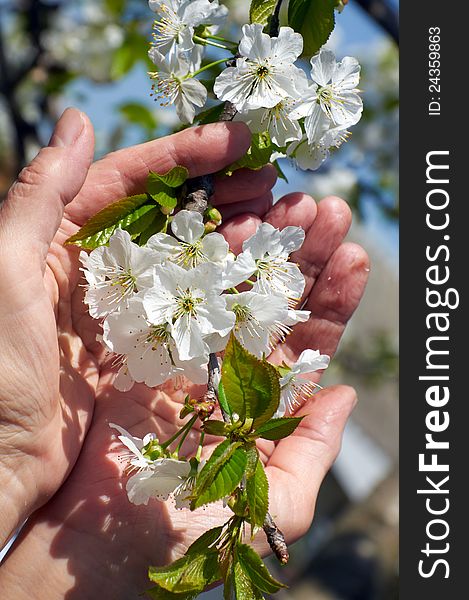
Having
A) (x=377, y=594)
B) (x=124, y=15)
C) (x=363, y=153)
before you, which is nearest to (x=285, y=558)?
(x=124, y=15)

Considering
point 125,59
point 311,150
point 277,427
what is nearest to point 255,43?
point 311,150

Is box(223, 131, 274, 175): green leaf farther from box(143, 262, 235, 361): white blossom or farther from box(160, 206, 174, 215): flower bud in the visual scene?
box(143, 262, 235, 361): white blossom

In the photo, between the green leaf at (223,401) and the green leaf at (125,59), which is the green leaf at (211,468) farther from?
the green leaf at (125,59)

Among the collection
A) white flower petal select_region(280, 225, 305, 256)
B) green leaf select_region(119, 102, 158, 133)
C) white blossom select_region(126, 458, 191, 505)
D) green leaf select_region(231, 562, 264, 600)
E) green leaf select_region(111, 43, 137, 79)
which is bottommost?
green leaf select_region(231, 562, 264, 600)

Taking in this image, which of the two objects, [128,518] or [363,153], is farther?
[363,153]

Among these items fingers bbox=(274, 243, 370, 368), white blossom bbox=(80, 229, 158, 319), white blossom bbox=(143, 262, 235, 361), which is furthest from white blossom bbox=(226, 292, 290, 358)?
fingers bbox=(274, 243, 370, 368)

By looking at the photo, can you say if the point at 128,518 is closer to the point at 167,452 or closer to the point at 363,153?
the point at 167,452
